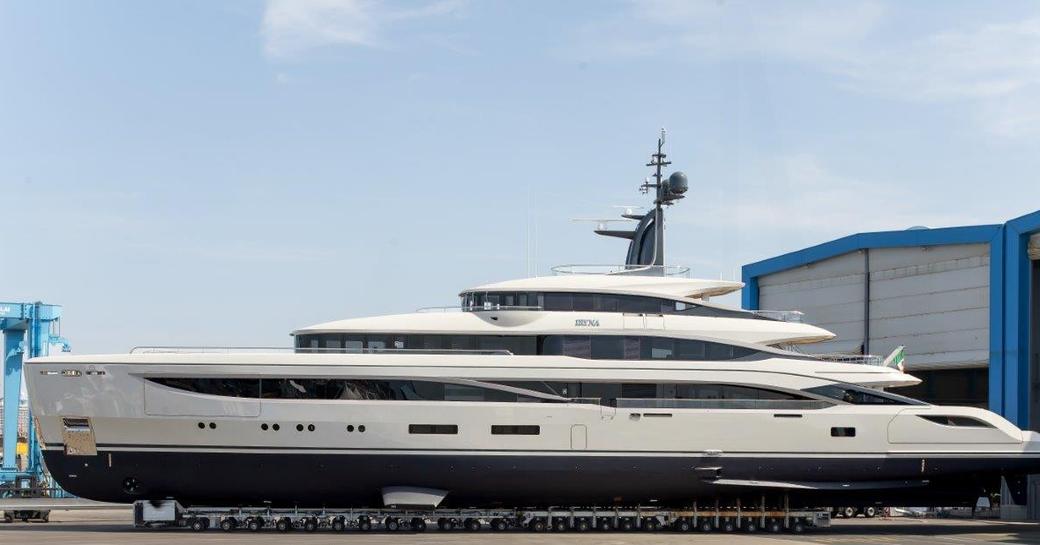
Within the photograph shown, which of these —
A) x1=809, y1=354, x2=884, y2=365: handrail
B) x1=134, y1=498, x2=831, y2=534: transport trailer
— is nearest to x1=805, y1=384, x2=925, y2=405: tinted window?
x1=809, y1=354, x2=884, y2=365: handrail

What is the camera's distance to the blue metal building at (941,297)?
115 ft

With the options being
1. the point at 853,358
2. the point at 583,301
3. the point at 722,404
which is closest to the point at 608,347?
the point at 583,301

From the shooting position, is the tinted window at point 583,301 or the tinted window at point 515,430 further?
the tinted window at point 583,301

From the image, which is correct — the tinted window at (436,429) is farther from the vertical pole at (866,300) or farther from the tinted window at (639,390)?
the vertical pole at (866,300)

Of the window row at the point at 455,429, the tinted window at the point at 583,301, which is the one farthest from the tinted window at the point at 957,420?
the window row at the point at 455,429

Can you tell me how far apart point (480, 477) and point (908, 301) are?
19701 millimetres

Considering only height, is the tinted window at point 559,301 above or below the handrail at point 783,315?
above

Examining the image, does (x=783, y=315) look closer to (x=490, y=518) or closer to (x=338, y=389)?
(x=490, y=518)

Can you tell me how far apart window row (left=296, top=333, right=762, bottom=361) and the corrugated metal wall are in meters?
12.9

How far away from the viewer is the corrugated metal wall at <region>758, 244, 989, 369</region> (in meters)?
38.0

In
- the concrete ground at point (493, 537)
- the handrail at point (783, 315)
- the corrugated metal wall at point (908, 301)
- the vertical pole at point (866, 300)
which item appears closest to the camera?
the concrete ground at point (493, 537)

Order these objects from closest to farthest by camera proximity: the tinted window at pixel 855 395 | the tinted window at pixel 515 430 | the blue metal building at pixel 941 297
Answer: the tinted window at pixel 515 430 → the tinted window at pixel 855 395 → the blue metal building at pixel 941 297

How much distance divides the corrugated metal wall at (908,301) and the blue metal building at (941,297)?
3cm

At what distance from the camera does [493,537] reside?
82.0ft
